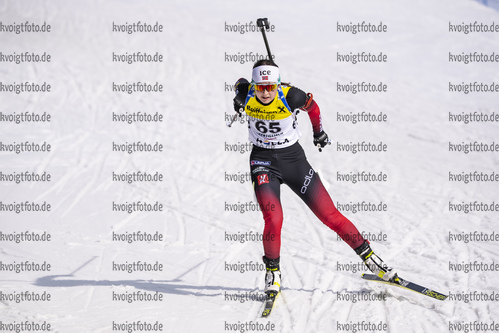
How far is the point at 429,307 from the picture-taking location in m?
5.98

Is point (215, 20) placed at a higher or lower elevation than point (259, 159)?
higher

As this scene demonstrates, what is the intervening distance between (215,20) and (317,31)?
165 inches

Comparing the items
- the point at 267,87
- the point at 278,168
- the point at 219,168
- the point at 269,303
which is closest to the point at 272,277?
the point at 269,303

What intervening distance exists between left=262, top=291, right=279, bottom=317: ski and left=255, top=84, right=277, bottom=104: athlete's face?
2160 millimetres

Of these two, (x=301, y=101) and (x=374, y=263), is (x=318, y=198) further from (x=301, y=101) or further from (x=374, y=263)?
(x=301, y=101)

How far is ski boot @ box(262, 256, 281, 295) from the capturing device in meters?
6.14

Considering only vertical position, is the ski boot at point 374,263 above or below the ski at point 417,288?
above

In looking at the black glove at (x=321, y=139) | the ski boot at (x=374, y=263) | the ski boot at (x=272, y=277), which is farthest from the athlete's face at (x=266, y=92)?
the ski boot at (x=374, y=263)

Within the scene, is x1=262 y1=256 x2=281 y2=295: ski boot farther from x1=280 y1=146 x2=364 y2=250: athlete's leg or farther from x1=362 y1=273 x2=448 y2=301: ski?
x1=362 y1=273 x2=448 y2=301: ski

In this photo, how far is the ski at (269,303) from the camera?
5.91 m

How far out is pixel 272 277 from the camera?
6.20 meters

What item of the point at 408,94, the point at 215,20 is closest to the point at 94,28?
the point at 215,20

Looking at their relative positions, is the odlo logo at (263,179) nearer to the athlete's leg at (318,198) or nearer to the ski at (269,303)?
the athlete's leg at (318,198)

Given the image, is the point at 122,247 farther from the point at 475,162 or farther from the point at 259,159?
the point at 475,162
